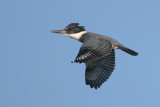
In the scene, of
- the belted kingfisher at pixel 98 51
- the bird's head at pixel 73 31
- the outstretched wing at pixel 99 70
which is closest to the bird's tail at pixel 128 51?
the belted kingfisher at pixel 98 51

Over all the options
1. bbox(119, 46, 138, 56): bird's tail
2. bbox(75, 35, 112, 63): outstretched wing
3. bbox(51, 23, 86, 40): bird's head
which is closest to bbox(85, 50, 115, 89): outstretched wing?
bbox(119, 46, 138, 56): bird's tail

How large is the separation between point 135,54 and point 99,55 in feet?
5.07

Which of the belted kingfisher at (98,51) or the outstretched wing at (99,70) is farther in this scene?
the outstretched wing at (99,70)

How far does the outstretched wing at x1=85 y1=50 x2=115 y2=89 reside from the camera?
12.1m

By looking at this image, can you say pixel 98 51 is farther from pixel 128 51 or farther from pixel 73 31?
pixel 73 31

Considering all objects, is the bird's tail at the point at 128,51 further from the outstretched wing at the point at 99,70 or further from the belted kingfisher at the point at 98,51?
the outstretched wing at the point at 99,70

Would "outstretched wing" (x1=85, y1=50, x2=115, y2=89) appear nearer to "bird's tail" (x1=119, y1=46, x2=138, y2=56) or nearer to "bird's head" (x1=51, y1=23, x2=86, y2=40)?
"bird's tail" (x1=119, y1=46, x2=138, y2=56)

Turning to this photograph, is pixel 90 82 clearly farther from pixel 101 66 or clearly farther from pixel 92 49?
pixel 92 49

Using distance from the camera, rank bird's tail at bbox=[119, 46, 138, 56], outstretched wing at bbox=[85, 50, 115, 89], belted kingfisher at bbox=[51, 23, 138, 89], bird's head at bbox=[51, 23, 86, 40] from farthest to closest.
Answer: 1. bird's head at bbox=[51, 23, 86, 40]
2. outstretched wing at bbox=[85, 50, 115, 89]
3. bird's tail at bbox=[119, 46, 138, 56]
4. belted kingfisher at bbox=[51, 23, 138, 89]

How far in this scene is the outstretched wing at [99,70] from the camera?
1209cm

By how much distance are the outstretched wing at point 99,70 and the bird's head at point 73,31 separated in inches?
43.4

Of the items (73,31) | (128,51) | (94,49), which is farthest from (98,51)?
(73,31)

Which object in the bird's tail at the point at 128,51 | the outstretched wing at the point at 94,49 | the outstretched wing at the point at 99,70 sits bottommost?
the outstretched wing at the point at 99,70

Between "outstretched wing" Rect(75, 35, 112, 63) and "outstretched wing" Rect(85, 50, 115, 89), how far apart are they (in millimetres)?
687
